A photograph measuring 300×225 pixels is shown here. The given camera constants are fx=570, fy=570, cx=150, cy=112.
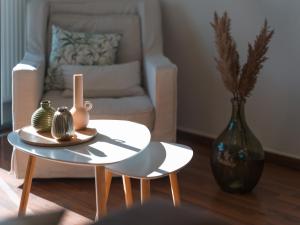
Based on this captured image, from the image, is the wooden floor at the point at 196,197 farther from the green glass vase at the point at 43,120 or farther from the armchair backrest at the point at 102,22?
the armchair backrest at the point at 102,22

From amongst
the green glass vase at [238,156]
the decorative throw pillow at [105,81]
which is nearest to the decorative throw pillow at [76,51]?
the decorative throw pillow at [105,81]

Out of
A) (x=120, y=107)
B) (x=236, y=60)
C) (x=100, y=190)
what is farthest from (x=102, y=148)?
(x=236, y=60)

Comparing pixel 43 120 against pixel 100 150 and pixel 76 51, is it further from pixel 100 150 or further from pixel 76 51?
pixel 76 51

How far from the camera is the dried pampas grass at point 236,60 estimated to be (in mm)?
2828

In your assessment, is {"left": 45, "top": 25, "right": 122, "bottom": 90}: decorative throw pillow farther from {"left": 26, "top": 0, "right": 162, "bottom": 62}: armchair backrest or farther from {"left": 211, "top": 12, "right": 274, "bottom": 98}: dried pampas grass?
{"left": 211, "top": 12, "right": 274, "bottom": 98}: dried pampas grass

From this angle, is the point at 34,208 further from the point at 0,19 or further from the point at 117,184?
the point at 0,19

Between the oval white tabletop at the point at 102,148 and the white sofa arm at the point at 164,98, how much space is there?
0.58 metres

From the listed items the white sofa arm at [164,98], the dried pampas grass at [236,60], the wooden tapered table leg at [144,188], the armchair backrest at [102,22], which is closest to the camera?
the wooden tapered table leg at [144,188]

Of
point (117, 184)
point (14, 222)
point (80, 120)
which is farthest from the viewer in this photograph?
point (117, 184)

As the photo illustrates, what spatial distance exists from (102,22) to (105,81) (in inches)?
19.0

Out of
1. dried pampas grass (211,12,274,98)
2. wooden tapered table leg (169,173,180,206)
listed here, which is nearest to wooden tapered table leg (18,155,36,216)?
wooden tapered table leg (169,173,180,206)

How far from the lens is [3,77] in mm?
3740

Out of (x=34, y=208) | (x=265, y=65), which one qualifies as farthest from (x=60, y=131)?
(x=265, y=65)

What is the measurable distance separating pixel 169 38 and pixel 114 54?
57 centimetres
